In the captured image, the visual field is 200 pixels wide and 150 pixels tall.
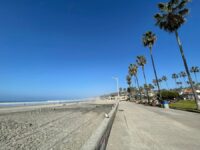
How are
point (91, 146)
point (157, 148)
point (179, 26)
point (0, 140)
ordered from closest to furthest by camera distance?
point (91, 146) → point (157, 148) → point (0, 140) → point (179, 26)

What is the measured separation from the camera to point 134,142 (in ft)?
18.9

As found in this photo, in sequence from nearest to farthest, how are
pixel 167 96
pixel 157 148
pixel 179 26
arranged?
pixel 157 148 < pixel 179 26 < pixel 167 96

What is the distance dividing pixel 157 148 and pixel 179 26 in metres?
21.0

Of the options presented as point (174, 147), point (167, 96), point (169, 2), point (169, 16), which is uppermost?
point (169, 2)

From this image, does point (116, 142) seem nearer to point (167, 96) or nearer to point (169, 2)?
point (169, 2)

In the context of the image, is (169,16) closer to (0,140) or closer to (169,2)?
(169,2)

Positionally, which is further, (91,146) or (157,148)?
(157,148)

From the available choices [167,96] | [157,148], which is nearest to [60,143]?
[157,148]

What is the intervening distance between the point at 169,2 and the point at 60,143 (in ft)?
77.7

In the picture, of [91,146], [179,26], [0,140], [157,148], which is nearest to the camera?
[91,146]

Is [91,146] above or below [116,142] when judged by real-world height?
above

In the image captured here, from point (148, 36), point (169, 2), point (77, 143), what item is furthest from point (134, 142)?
point (148, 36)

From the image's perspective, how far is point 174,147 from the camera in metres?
5.11

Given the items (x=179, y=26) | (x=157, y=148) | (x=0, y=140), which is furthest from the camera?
(x=179, y=26)
